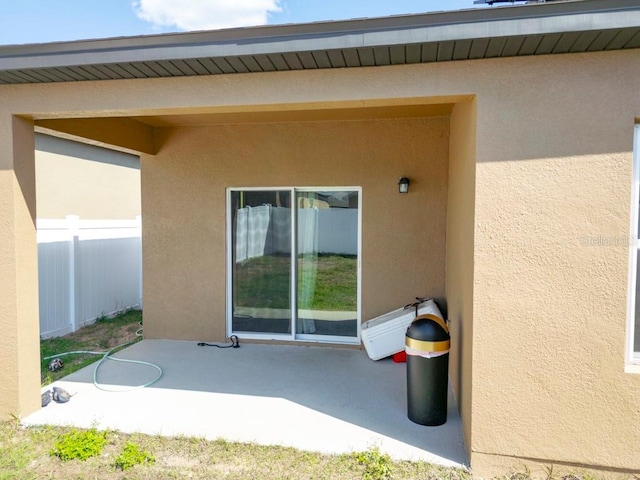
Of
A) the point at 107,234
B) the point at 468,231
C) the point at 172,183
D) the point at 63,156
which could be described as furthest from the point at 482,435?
the point at 63,156

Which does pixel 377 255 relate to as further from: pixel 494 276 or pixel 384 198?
pixel 494 276

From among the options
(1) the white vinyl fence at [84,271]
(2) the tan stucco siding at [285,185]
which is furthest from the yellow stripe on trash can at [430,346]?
(1) the white vinyl fence at [84,271]

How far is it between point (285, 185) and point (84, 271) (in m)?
5.27

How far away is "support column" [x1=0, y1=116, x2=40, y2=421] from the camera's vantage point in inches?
182

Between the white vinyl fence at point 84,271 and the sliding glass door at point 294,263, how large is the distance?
12.4 feet

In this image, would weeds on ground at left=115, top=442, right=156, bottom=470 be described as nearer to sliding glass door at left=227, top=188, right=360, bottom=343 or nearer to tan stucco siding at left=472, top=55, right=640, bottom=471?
tan stucco siding at left=472, top=55, right=640, bottom=471

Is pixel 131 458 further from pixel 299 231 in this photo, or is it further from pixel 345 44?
pixel 299 231

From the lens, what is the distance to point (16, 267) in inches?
184

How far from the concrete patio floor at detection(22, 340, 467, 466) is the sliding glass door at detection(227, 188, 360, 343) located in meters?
0.67

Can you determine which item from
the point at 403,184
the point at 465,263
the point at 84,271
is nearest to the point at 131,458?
the point at 465,263

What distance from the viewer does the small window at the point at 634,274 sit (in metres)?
3.60

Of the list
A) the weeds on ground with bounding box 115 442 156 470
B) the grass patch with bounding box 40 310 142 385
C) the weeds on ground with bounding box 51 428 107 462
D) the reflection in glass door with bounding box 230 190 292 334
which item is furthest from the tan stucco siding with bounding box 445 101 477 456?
the grass patch with bounding box 40 310 142 385

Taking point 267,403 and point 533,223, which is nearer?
point 533,223

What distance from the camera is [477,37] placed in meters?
3.35
